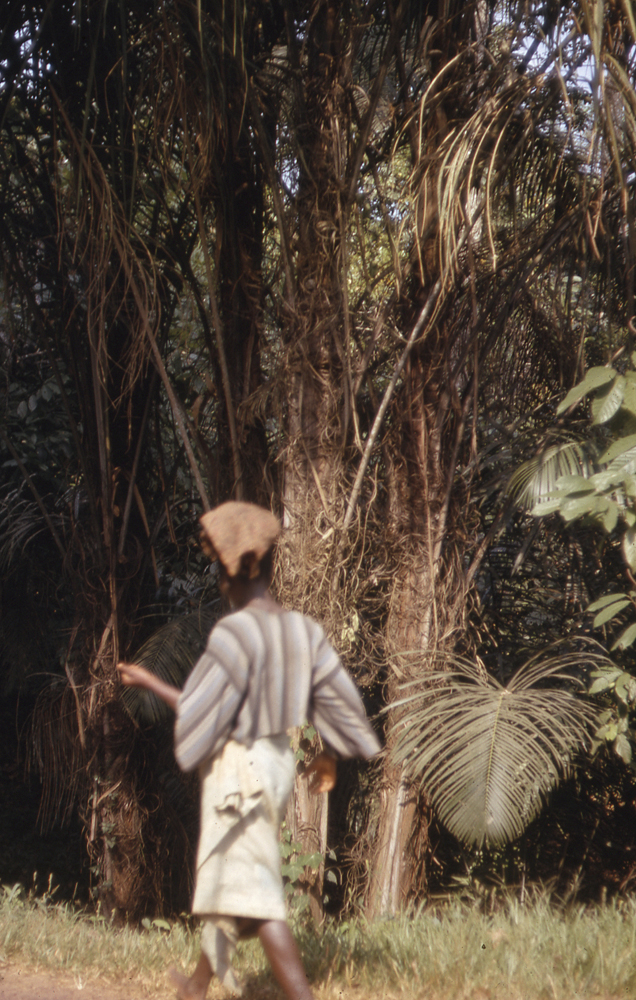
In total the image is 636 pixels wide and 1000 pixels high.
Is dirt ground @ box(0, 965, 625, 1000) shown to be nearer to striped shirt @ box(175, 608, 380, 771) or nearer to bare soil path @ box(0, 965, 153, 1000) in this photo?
bare soil path @ box(0, 965, 153, 1000)

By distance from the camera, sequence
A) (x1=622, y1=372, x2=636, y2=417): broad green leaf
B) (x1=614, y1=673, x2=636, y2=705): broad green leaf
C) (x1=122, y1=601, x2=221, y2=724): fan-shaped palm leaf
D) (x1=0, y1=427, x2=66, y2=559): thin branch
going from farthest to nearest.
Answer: (x1=0, y1=427, x2=66, y2=559): thin branch, (x1=122, y1=601, x2=221, y2=724): fan-shaped palm leaf, (x1=614, y1=673, x2=636, y2=705): broad green leaf, (x1=622, y1=372, x2=636, y2=417): broad green leaf

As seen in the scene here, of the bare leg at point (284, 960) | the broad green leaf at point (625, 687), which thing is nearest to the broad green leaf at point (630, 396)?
the broad green leaf at point (625, 687)

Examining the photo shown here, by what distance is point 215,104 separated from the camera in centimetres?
452

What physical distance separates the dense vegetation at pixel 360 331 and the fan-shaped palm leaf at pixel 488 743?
0.02 m

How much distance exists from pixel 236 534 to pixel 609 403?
1.84 meters

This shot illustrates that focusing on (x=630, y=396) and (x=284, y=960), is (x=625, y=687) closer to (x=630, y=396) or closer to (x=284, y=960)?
(x=630, y=396)

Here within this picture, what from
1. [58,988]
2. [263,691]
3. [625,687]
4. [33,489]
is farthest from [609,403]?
[33,489]

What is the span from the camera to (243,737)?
2.59 m

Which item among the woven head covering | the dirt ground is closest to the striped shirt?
the woven head covering

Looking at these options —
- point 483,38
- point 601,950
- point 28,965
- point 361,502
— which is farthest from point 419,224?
point 28,965

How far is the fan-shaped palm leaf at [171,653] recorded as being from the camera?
16.3ft

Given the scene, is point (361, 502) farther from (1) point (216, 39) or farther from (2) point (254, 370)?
(1) point (216, 39)

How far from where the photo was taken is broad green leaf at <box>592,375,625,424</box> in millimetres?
3850

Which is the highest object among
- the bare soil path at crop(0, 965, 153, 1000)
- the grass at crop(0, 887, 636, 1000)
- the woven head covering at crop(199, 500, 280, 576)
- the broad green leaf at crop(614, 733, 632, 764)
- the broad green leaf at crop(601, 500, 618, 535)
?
the broad green leaf at crop(601, 500, 618, 535)
